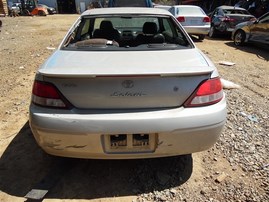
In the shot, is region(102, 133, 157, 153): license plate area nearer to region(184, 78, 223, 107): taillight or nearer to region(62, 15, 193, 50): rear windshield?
region(184, 78, 223, 107): taillight

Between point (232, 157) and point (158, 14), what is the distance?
193 centimetres

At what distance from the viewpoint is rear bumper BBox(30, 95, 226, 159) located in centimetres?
230

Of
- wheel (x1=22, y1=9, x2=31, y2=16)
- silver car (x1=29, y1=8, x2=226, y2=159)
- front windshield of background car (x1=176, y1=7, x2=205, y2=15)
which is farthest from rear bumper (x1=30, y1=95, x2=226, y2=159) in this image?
wheel (x1=22, y1=9, x2=31, y2=16)

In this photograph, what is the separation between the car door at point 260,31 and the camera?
934cm

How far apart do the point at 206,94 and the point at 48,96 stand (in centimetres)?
133

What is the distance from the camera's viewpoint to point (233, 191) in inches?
105

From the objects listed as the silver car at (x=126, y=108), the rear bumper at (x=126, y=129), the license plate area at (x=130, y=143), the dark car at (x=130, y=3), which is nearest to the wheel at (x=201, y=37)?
the dark car at (x=130, y=3)

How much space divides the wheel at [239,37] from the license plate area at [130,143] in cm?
945

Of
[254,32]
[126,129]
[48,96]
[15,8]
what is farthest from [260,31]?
[15,8]

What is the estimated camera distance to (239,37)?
10898 mm

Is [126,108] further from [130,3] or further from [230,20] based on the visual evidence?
[230,20]

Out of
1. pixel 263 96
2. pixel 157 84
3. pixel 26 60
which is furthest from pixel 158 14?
pixel 26 60

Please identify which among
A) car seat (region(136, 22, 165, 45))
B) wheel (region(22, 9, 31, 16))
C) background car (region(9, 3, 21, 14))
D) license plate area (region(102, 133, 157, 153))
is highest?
car seat (region(136, 22, 165, 45))

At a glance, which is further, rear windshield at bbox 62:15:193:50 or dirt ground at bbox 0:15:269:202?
rear windshield at bbox 62:15:193:50
